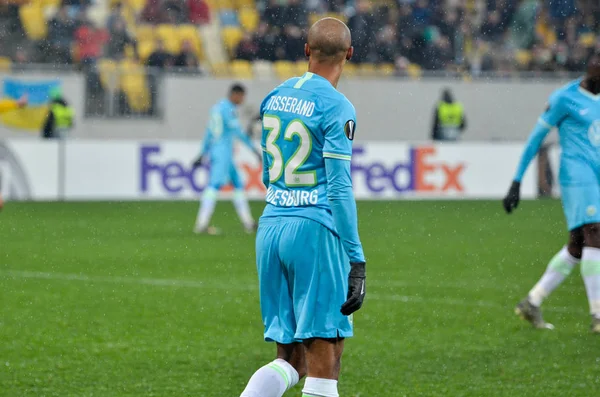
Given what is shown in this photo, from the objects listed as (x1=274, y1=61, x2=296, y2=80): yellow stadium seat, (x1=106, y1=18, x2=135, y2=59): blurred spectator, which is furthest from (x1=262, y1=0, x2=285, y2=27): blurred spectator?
(x1=106, y1=18, x2=135, y2=59): blurred spectator

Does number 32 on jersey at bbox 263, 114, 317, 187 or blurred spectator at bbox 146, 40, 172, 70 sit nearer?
number 32 on jersey at bbox 263, 114, 317, 187

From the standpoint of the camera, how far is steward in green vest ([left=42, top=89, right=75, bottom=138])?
74.7ft

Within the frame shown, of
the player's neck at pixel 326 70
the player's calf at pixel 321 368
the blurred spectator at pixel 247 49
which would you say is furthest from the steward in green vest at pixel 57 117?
the player's calf at pixel 321 368

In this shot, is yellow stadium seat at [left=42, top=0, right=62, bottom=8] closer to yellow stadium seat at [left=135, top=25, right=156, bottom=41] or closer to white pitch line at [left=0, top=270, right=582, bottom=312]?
yellow stadium seat at [left=135, top=25, right=156, bottom=41]

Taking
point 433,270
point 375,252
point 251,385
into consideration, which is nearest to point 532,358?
point 251,385

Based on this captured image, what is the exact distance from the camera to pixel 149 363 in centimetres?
704

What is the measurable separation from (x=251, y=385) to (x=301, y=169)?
941mm

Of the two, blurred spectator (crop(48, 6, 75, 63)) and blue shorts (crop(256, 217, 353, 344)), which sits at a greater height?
blurred spectator (crop(48, 6, 75, 63))

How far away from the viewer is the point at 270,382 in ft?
15.1

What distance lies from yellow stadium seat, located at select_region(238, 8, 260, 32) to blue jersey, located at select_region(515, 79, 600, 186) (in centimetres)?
1934

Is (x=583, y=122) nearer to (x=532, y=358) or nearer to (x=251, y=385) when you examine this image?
(x=532, y=358)

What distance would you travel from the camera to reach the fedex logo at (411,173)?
2205 centimetres

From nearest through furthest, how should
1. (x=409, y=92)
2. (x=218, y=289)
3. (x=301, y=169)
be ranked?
1. (x=301, y=169)
2. (x=218, y=289)
3. (x=409, y=92)

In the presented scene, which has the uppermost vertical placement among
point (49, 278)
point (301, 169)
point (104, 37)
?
point (104, 37)
